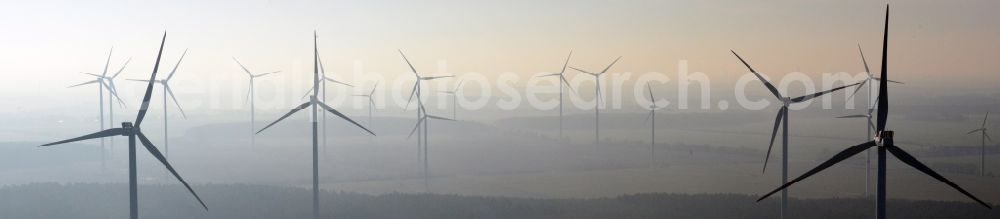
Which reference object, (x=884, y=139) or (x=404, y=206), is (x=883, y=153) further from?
(x=404, y=206)

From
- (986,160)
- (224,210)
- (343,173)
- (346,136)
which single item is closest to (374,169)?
(343,173)

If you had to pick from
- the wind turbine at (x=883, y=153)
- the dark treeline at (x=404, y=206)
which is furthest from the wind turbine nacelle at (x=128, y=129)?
the wind turbine at (x=883, y=153)

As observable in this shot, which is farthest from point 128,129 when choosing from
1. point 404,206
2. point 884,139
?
point 884,139

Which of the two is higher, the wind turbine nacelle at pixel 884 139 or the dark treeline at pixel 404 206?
the wind turbine nacelle at pixel 884 139

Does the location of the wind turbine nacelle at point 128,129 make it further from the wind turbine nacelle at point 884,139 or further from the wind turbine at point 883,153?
the wind turbine nacelle at point 884,139

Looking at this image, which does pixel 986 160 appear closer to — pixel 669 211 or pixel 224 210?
pixel 669 211

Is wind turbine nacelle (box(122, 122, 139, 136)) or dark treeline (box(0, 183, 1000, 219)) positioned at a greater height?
wind turbine nacelle (box(122, 122, 139, 136))

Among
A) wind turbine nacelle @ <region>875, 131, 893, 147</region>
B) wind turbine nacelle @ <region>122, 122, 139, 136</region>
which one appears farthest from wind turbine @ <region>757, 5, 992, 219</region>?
wind turbine nacelle @ <region>122, 122, 139, 136</region>

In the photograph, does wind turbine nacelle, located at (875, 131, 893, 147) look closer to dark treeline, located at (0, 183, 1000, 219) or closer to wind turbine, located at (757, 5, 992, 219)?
wind turbine, located at (757, 5, 992, 219)
